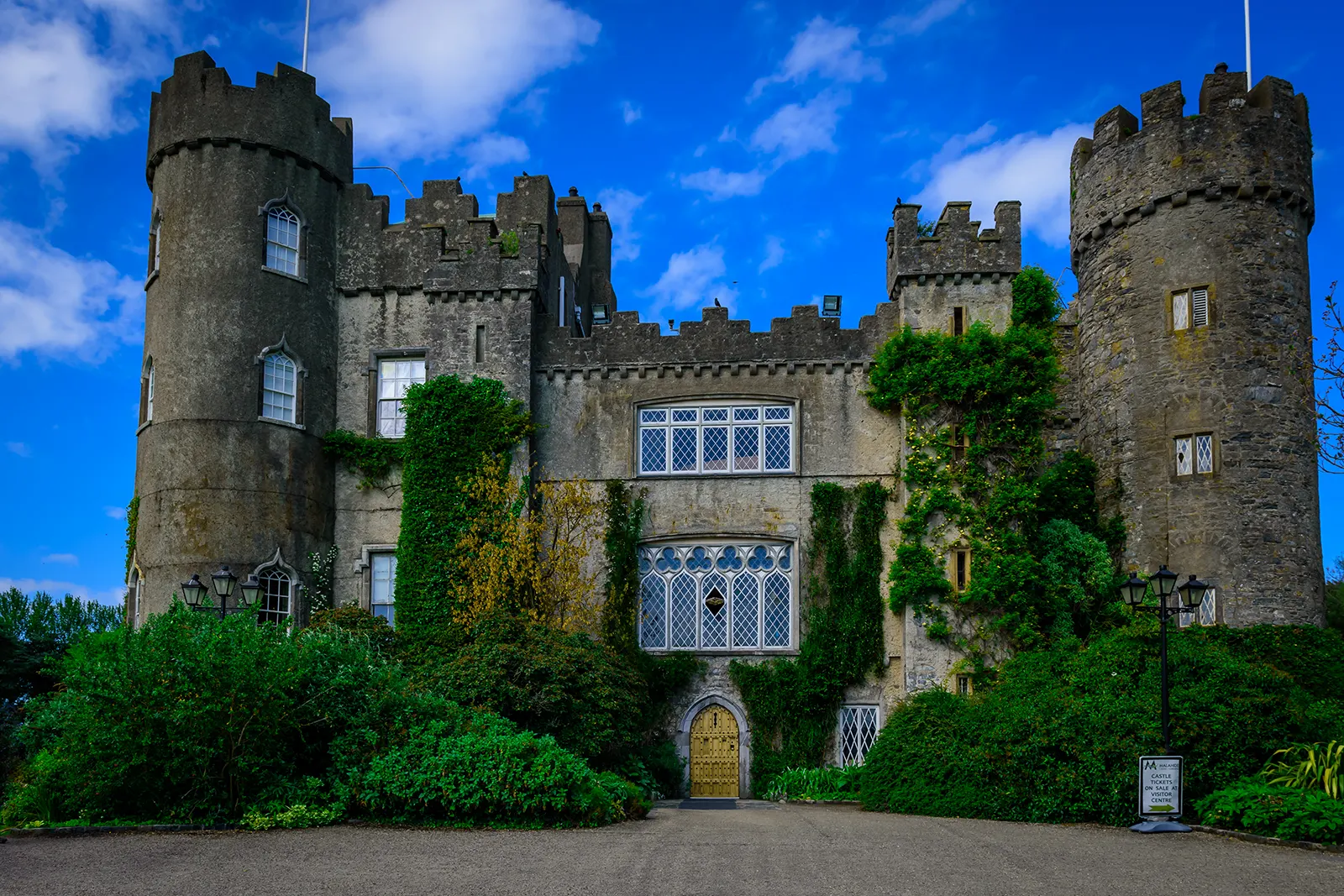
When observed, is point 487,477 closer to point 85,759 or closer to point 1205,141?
point 85,759

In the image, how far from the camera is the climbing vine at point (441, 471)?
2392 cm

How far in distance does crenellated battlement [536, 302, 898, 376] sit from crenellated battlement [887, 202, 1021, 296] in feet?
3.58

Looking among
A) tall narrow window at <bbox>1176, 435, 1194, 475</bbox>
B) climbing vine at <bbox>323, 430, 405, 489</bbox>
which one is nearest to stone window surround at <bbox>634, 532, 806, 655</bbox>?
climbing vine at <bbox>323, 430, 405, 489</bbox>

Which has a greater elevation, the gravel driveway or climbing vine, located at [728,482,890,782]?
climbing vine, located at [728,482,890,782]

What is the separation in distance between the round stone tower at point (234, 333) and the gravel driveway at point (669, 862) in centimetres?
942

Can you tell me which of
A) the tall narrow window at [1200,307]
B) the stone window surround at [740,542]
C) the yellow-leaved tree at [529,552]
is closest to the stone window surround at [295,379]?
the yellow-leaved tree at [529,552]

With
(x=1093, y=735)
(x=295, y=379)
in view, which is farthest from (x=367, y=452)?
(x=1093, y=735)

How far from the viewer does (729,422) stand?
2569cm

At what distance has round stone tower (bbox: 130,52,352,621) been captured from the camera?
23.5 meters

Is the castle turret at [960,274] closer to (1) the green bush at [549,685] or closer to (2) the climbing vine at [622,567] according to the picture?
(2) the climbing vine at [622,567]

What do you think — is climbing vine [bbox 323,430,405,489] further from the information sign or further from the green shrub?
the information sign

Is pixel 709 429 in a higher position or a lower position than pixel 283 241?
lower

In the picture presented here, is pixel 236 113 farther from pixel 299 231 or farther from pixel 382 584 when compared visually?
pixel 382 584

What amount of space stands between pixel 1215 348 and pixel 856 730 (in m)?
10.1
